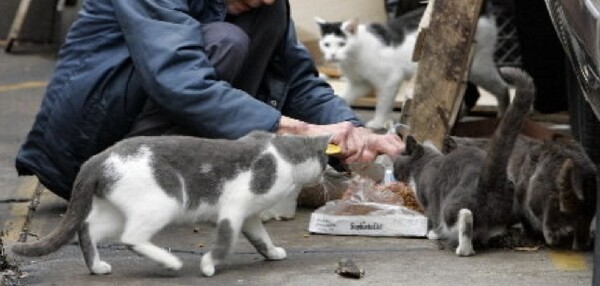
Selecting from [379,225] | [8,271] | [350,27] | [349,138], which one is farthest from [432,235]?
[350,27]

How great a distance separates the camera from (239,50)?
5.37 m

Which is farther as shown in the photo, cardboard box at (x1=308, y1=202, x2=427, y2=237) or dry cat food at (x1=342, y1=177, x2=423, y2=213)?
dry cat food at (x1=342, y1=177, x2=423, y2=213)

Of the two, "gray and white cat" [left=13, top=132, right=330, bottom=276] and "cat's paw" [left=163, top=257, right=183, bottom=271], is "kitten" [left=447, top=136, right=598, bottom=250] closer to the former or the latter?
"gray and white cat" [left=13, top=132, right=330, bottom=276]

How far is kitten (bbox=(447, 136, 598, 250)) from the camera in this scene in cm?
488

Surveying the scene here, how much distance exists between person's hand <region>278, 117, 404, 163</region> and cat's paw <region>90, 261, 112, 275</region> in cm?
83

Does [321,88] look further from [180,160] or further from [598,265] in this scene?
[598,265]

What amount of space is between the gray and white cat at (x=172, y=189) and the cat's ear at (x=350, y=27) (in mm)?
A: 4621

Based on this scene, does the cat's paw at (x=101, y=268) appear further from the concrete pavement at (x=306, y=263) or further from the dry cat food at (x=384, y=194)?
the dry cat food at (x=384, y=194)

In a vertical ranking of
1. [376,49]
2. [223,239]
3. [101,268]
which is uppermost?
[223,239]

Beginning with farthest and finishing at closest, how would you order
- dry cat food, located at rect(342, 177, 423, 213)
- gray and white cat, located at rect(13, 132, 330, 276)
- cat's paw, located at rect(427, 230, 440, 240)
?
1. dry cat food, located at rect(342, 177, 423, 213)
2. cat's paw, located at rect(427, 230, 440, 240)
3. gray and white cat, located at rect(13, 132, 330, 276)

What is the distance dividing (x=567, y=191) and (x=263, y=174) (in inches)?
44.3

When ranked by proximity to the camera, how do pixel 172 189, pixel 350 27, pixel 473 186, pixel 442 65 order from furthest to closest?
pixel 350 27
pixel 442 65
pixel 473 186
pixel 172 189

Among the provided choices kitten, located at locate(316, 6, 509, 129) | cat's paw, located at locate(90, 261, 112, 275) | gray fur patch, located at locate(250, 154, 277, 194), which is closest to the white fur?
gray fur patch, located at locate(250, 154, 277, 194)

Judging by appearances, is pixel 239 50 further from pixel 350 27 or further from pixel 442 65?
pixel 350 27
